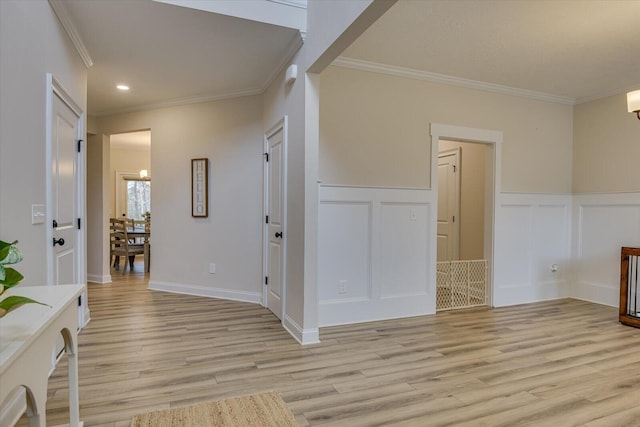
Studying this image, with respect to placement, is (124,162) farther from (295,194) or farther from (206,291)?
(295,194)

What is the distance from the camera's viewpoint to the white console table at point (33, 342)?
3.27 ft

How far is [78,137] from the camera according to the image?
11.0 ft

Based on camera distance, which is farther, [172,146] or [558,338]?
[172,146]

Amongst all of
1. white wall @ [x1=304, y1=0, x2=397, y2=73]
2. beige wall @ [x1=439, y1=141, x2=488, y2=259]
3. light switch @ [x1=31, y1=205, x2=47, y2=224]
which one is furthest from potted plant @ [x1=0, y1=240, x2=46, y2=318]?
beige wall @ [x1=439, y1=141, x2=488, y2=259]

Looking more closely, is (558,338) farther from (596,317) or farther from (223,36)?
(223,36)

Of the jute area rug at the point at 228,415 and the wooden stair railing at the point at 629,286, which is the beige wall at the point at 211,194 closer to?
the jute area rug at the point at 228,415

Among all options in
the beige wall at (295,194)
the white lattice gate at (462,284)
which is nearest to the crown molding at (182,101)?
the beige wall at (295,194)

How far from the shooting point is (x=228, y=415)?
196cm

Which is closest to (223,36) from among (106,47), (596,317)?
(106,47)

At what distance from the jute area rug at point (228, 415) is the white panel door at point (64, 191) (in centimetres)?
147

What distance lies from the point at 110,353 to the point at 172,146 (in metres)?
2.93

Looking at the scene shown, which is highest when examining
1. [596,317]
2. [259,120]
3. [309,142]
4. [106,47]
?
[106,47]

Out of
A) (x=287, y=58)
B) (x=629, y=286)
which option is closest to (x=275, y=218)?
(x=287, y=58)

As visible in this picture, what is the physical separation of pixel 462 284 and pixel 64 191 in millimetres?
4157
